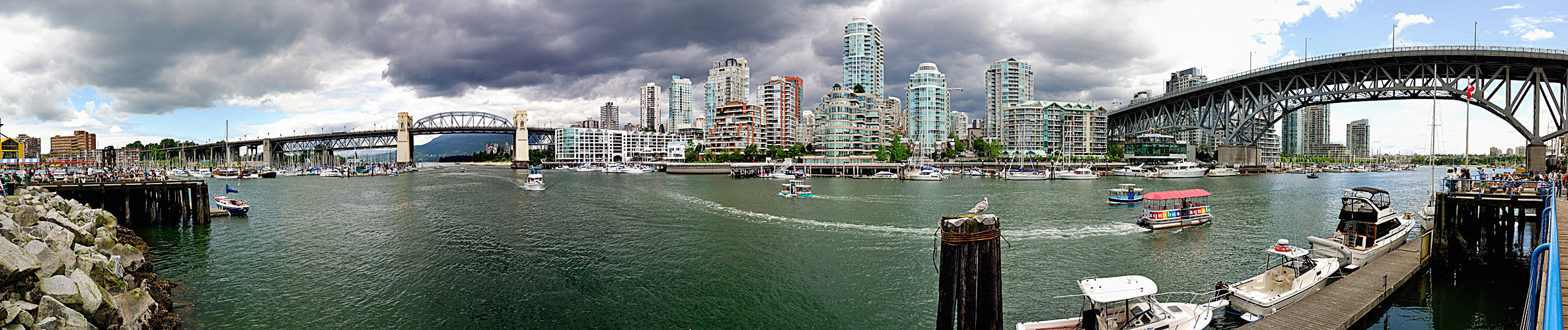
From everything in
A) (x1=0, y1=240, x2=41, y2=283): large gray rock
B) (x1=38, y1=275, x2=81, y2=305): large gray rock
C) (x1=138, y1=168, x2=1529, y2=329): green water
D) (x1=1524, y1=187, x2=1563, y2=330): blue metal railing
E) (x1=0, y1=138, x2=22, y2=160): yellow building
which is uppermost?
(x1=0, y1=138, x2=22, y2=160): yellow building

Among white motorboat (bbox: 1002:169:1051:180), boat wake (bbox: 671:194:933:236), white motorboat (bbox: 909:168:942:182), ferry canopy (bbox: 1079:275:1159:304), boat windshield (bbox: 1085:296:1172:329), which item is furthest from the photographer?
white motorboat (bbox: 1002:169:1051:180)

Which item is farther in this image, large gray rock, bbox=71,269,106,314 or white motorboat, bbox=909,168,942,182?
white motorboat, bbox=909,168,942,182

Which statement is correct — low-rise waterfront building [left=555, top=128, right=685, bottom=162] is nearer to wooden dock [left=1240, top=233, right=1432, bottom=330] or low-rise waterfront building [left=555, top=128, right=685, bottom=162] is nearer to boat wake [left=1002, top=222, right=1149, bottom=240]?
boat wake [left=1002, top=222, right=1149, bottom=240]

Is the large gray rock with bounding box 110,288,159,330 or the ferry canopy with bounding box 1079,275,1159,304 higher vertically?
the ferry canopy with bounding box 1079,275,1159,304

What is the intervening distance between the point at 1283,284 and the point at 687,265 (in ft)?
51.9

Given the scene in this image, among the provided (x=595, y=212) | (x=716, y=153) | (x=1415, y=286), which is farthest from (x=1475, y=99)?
(x=716, y=153)

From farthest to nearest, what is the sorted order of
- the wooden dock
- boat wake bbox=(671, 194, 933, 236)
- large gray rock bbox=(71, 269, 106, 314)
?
1. boat wake bbox=(671, 194, 933, 236)
2. the wooden dock
3. large gray rock bbox=(71, 269, 106, 314)

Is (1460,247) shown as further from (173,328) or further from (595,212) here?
(595,212)

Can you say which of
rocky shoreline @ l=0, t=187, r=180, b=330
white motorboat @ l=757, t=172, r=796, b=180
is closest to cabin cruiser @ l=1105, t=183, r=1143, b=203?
rocky shoreline @ l=0, t=187, r=180, b=330

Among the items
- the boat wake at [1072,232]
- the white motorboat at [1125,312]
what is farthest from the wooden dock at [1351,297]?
the boat wake at [1072,232]

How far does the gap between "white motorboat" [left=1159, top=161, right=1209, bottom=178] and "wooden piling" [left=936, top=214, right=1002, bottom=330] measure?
93.0m

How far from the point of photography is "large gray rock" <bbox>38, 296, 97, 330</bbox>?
362 inches

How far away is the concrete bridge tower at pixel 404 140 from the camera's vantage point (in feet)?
563

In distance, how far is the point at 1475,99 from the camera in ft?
196
